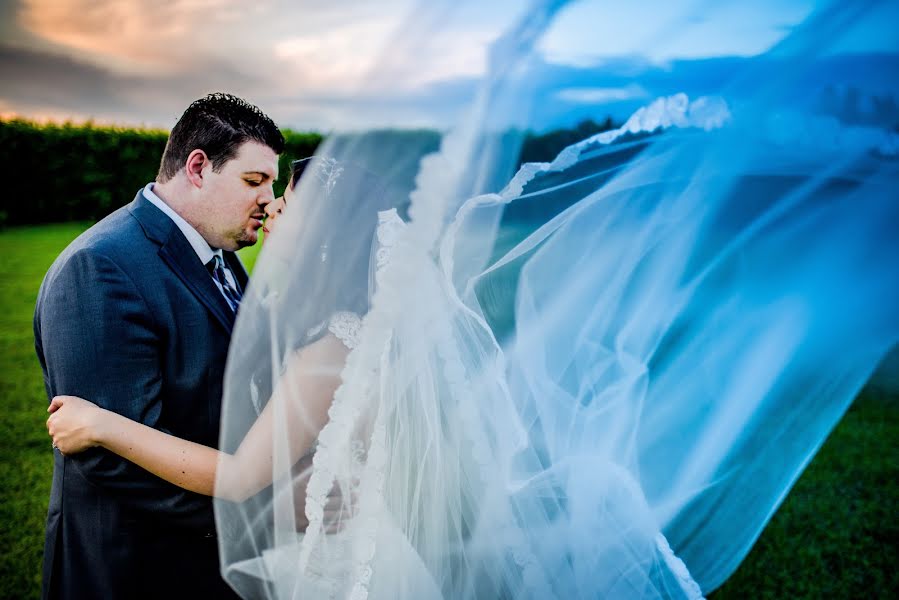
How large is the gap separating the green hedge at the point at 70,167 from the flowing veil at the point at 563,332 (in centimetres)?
1268

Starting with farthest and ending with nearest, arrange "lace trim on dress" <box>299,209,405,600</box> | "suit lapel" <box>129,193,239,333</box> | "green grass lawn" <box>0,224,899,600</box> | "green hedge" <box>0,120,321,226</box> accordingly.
→ "green hedge" <box>0,120,321,226</box>
"green grass lawn" <box>0,224,899,600</box>
"suit lapel" <box>129,193,239,333</box>
"lace trim on dress" <box>299,209,405,600</box>

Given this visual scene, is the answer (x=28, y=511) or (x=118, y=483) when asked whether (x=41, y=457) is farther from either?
(x=118, y=483)

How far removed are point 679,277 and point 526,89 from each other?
0.76 m

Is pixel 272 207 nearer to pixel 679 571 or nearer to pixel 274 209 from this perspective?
pixel 274 209

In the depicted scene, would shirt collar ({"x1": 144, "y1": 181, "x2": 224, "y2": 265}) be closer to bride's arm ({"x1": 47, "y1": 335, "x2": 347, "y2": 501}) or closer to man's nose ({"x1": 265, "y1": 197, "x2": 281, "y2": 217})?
man's nose ({"x1": 265, "y1": 197, "x2": 281, "y2": 217})

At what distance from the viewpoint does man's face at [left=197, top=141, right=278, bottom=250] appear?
1926mm

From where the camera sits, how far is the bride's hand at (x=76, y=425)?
156cm

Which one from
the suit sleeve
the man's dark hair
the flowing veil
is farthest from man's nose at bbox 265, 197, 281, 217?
the suit sleeve

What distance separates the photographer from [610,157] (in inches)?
74.7

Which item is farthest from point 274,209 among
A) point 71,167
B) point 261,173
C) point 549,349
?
point 71,167

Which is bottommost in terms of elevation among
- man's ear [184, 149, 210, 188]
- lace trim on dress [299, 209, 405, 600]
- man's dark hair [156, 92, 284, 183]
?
lace trim on dress [299, 209, 405, 600]

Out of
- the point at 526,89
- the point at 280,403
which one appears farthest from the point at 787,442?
the point at 280,403

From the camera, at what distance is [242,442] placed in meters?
1.63

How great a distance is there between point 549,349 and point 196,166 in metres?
1.25
